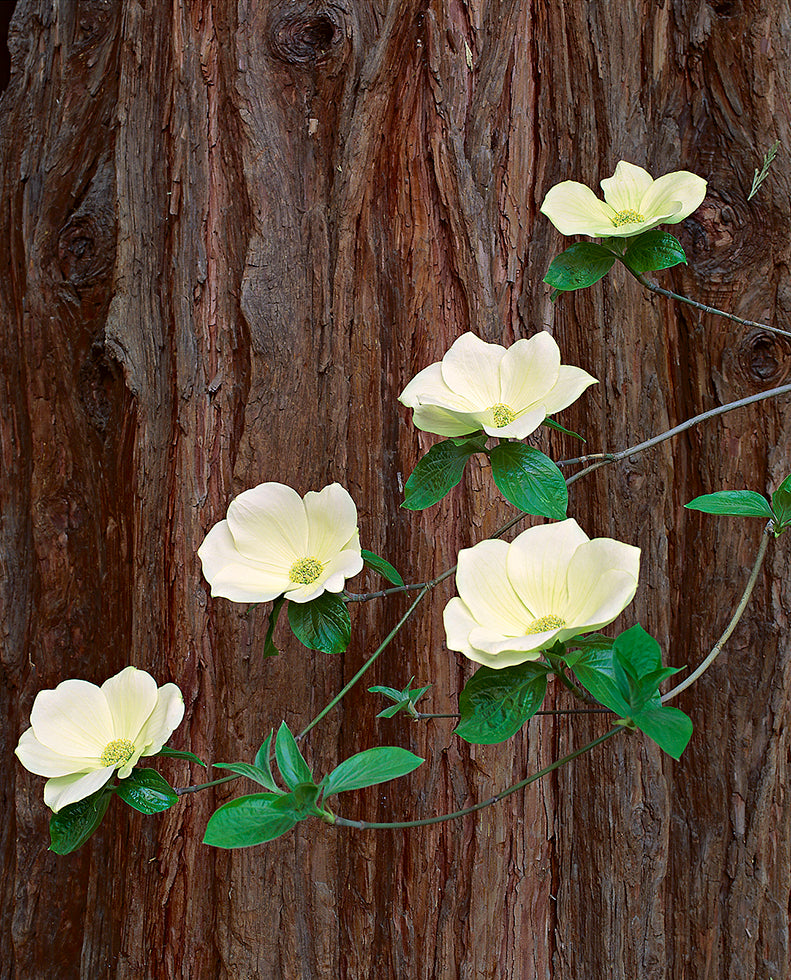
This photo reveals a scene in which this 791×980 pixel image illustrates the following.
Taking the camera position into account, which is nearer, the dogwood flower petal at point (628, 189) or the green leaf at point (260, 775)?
the green leaf at point (260, 775)

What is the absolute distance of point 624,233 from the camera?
524 millimetres

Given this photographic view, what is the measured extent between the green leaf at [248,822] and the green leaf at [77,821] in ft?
0.44

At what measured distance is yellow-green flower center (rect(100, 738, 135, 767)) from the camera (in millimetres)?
504

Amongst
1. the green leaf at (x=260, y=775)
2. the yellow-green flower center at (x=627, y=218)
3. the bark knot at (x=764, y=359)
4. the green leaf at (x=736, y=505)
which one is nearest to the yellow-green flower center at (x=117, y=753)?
the green leaf at (x=260, y=775)

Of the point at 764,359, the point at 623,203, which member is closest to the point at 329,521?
the point at 623,203

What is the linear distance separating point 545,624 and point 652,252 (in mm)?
296

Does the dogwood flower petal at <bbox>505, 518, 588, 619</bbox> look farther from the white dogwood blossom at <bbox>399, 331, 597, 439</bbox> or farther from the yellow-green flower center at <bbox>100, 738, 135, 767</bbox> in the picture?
the yellow-green flower center at <bbox>100, 738, 135, 767</bbox>

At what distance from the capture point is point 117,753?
51 cm

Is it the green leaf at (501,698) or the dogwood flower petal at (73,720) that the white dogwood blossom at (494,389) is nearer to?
the green leaf at (501,698)

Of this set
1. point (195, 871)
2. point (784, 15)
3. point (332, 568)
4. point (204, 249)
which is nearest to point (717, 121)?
point (784, 15)

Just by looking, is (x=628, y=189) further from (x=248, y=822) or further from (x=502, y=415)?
(x=248, y=822)

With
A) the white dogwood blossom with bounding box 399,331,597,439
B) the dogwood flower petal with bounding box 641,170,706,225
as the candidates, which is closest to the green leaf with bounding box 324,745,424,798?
the white dogwood blossom with bounding box 399,331,597,439

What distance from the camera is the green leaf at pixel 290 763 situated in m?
0.42

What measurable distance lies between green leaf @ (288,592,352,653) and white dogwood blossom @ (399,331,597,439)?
14 centimetres
